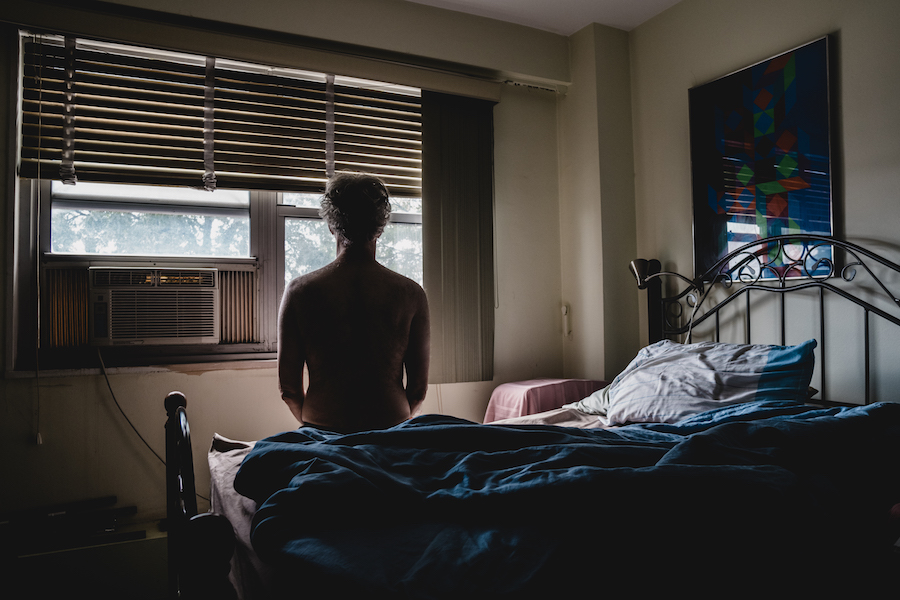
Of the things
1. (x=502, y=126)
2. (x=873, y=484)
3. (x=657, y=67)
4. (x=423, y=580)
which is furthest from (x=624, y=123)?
(x=423, y=580)

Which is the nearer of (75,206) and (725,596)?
(725,596)

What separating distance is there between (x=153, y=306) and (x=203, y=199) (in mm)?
519

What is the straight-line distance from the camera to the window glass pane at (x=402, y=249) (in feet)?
9.26

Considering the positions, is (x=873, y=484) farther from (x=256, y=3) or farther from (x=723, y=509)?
(x=256, y=3)

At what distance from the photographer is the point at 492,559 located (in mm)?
795

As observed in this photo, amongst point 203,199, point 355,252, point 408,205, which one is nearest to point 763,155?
point 408,205

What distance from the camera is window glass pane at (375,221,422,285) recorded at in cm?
282

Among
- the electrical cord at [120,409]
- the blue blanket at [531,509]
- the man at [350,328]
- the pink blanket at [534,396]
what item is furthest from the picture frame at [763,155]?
the electrical cord at [120,409]

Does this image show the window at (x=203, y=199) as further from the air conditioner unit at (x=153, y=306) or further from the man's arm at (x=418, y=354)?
the man's arm at (x=418, y=354)

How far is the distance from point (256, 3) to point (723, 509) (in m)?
2.53

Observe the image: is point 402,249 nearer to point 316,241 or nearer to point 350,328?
point 316,241

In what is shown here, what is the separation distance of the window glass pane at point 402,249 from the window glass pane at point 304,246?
0.27 metres

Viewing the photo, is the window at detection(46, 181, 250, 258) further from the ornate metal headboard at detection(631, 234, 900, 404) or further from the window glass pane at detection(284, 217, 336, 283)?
the ornate metal headboard at detection(631, 234, 900, 404)

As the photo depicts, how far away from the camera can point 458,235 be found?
9.18ft
